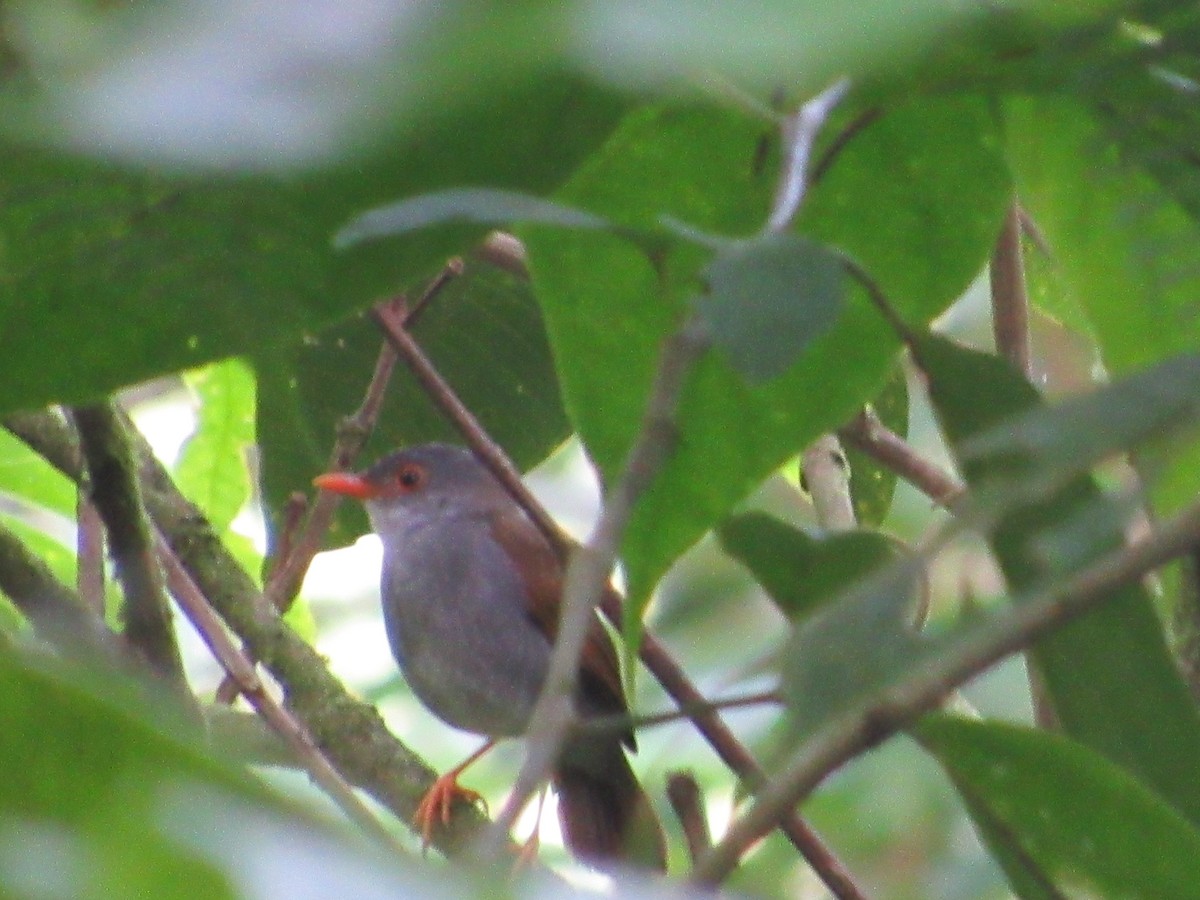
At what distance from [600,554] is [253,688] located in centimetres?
168

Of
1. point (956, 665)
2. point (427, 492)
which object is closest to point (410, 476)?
point (427, 492)

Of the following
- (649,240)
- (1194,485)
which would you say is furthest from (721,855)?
(1194,485)

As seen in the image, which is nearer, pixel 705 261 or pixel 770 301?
pixel 770 301

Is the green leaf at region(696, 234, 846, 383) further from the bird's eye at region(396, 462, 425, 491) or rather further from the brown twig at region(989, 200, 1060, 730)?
the bird's eye at region(396, 462, 425, 491)

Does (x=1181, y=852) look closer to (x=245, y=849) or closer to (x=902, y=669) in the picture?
(x=902, y=669)

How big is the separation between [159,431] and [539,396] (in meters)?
3.72

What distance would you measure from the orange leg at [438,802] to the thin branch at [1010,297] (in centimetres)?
128

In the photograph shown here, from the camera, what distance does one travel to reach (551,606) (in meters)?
5.39

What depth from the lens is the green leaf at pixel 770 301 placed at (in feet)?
3.07

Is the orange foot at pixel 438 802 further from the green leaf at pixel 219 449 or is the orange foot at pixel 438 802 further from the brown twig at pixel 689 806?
the brown twig at pixel 689 806

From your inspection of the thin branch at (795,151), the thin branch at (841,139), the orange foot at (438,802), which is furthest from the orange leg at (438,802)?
the thin branch at (795,151)

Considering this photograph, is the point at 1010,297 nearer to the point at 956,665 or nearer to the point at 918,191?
the point at 918,191

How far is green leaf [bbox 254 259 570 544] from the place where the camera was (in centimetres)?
329

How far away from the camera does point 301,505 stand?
3.38 meters
